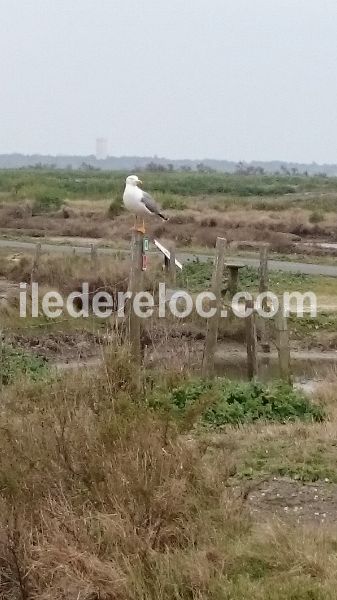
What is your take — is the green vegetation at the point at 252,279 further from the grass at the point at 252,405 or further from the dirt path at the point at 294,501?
the dirt path at the point at 294,501

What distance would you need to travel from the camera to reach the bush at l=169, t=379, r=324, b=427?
31.2 ft

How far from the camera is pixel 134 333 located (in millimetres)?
9828

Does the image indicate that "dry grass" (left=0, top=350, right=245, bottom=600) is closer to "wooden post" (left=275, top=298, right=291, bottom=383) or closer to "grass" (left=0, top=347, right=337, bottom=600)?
"grass" (left=0, top=347, right=337, bottom=600)

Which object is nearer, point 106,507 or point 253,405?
point 106,507

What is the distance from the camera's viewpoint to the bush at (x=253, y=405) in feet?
31.2

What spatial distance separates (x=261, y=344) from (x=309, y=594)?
1155 cm

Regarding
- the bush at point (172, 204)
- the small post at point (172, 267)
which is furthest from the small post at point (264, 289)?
the bush at point (172, 204)

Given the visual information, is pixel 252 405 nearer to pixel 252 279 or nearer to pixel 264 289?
pixel 264 289

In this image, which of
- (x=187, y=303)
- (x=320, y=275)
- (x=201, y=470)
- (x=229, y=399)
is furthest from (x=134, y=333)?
(x=320, y=275)

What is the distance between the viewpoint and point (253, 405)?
9.86 meters

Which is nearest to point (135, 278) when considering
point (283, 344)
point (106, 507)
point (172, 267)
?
point (283, 344)

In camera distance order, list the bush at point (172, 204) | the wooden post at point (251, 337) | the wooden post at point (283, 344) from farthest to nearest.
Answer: the bush at point (172, 204), the wooden post at point (251, 337), the wooden post at point (283, 344)

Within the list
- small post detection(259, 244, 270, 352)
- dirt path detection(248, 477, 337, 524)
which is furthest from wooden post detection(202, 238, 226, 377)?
small post detection(259, 244, 270, 352)

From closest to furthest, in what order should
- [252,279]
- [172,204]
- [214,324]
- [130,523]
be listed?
[130,523] < [214,324] < [252,279] < [172,204]
